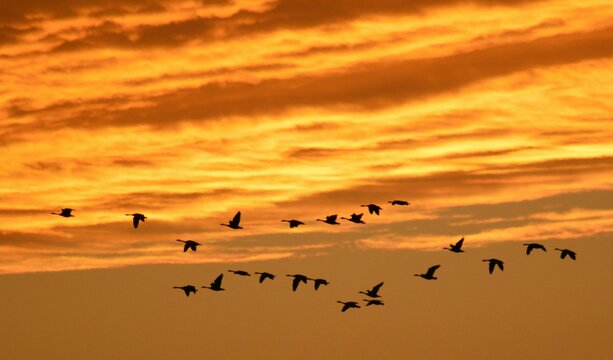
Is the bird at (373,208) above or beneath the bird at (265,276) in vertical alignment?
above

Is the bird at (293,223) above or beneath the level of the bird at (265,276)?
above

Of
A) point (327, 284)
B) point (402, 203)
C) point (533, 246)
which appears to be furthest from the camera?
point (327, 284)

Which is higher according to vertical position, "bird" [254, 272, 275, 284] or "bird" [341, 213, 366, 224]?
"bird" [341, 213, 366, 224]

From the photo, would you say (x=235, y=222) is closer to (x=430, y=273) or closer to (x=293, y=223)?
(x=293, y=223)

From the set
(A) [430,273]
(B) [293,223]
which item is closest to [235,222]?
(B) [293,223]

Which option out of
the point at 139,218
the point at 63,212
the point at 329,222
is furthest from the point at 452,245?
the point at 63,212

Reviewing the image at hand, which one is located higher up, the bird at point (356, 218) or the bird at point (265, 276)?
the bird at point (356, 218)

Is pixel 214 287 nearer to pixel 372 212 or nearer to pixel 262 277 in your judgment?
pixel 262 277

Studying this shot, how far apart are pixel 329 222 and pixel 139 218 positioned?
60.6 ft

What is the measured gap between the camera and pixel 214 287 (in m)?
112

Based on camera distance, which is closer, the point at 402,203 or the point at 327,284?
the point at 402,203

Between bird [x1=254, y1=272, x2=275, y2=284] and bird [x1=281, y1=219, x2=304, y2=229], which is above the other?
bird [x1=281, y1=219, x2=304, y2=229]

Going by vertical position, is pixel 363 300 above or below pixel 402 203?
below

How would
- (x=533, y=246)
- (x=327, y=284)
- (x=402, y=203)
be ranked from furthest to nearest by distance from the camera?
(x=327, y=284) → (x=533, y=246) → (x=402, y=203)
